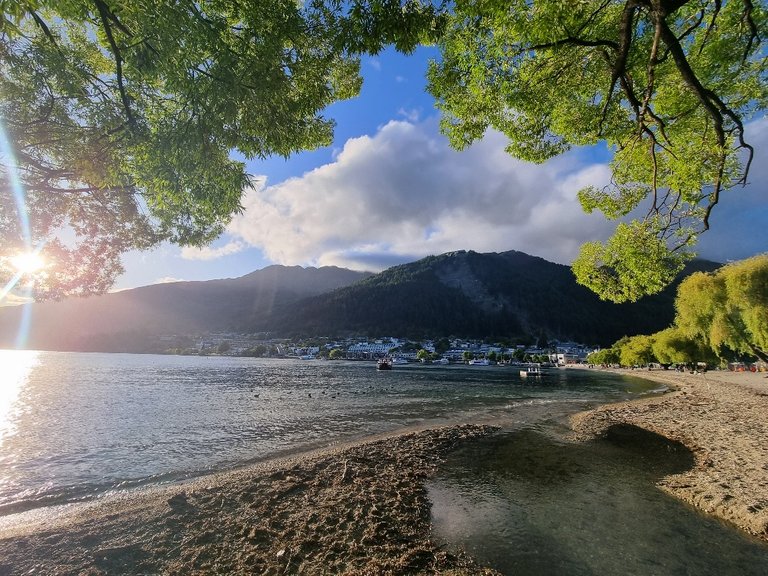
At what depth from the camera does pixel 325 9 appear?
4977 millimetres

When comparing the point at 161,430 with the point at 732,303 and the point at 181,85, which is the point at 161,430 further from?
the point at 732,303

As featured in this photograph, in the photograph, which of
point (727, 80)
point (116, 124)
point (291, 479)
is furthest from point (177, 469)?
point (727, 80)

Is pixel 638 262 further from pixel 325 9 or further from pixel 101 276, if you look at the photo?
pixel 101 276

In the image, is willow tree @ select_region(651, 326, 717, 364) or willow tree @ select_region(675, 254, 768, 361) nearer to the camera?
willow tree @ select_region(675, 254, 768, 361)

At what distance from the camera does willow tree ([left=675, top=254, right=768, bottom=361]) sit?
25391mm

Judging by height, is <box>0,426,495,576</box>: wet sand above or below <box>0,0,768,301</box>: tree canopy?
below

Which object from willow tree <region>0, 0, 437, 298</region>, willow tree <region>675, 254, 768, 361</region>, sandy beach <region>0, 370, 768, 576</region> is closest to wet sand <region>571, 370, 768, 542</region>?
sandy beach <region>0, 370, 768, 576</region>

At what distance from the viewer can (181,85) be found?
13.5 feet

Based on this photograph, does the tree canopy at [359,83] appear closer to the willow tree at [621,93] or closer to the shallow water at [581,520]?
the willow tree at [621,93]

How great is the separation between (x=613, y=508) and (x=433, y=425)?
12.9m

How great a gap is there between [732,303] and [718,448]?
21445 millimetres

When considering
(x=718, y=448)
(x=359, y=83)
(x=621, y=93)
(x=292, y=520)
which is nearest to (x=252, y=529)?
(x=292, y=520)

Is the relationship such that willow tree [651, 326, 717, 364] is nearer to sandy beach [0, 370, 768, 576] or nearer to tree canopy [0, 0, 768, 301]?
sandy beach [0, 370, 768, 576]

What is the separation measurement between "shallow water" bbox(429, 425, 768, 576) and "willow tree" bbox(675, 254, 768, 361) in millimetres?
20999
